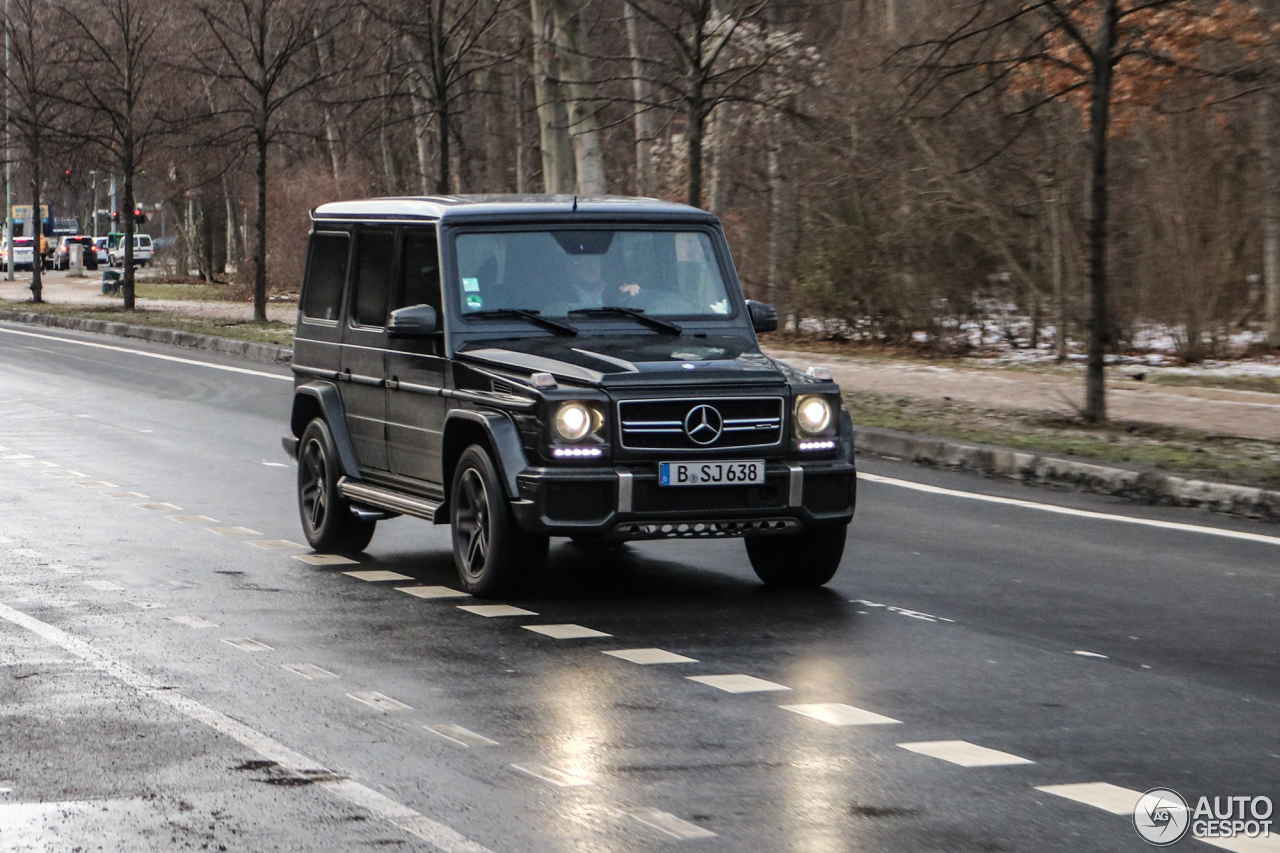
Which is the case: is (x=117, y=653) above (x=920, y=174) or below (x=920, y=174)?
below

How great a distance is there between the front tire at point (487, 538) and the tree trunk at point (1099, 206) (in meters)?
8.79

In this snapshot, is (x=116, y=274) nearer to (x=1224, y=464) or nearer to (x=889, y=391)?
(x=889, y=391)

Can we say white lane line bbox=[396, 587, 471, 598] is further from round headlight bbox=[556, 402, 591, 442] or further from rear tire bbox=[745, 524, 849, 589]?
rear tire bbox=[745, 524, 849, 589]

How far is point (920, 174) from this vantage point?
86.7 feet

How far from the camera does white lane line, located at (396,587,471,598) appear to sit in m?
9.12

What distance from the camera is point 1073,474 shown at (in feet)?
45.8

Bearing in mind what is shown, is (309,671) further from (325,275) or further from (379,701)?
(325,275)

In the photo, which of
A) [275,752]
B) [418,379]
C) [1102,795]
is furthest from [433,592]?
[1102,795]

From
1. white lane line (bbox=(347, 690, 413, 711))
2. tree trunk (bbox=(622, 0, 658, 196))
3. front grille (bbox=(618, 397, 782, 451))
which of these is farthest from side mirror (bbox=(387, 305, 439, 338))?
tree trunk (bbox=(622, 0, 658, 196))

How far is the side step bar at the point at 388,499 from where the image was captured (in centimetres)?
947

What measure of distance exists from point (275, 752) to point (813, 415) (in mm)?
3654

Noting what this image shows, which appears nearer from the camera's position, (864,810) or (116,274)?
(864,810)

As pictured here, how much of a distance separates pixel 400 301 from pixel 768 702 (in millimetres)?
3982

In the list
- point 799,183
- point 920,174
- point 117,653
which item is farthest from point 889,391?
point 117,653
